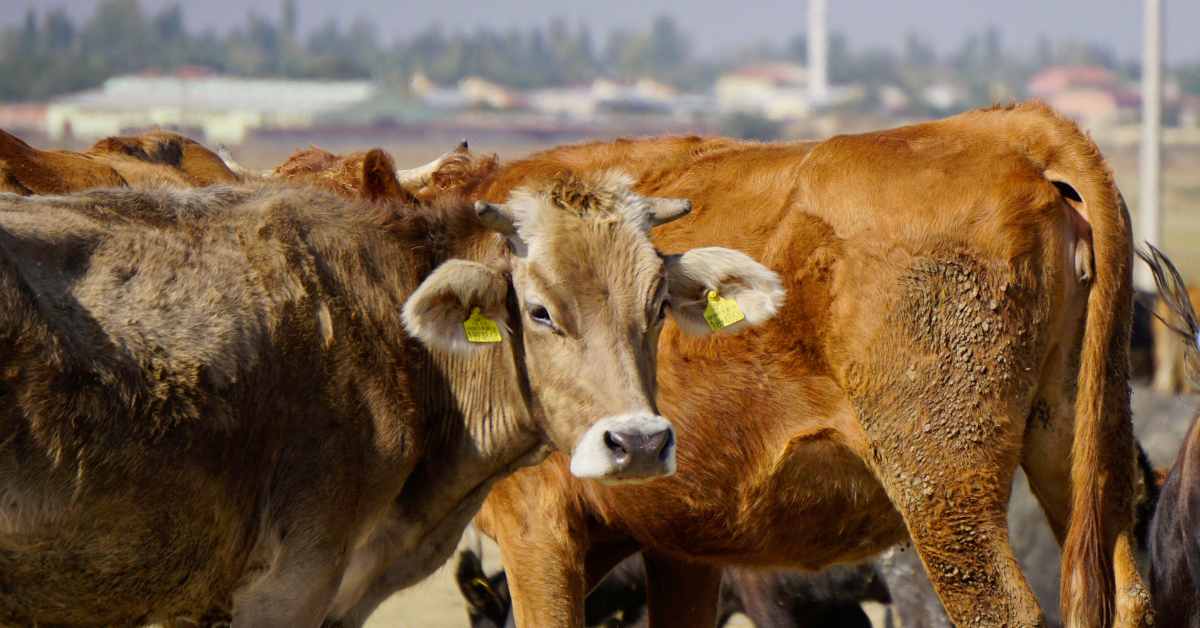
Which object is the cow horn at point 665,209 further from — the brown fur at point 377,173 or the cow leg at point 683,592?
the cow leg at point 683,592

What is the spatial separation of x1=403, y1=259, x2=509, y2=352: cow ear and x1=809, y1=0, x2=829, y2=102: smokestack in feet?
284

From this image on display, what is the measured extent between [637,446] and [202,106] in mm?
67972

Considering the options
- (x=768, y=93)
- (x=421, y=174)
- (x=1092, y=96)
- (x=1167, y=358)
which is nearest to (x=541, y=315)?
(x=421, y=174)

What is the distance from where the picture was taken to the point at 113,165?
795 cm

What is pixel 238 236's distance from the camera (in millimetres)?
4934

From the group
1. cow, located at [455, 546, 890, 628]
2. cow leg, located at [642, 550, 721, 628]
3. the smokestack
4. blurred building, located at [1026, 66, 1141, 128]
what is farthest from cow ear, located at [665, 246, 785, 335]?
blurred building, located at [1026, 66, 1141, 128]

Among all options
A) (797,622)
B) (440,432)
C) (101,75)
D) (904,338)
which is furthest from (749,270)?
(101,75)

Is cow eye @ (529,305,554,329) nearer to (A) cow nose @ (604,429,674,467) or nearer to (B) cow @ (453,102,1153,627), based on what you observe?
(A) cow nose @ (604,429,674,467)

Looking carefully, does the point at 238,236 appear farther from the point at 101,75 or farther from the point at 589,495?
the point at 101,75

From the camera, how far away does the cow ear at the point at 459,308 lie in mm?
4875

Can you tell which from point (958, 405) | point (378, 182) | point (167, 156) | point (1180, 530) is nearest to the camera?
point (958, 405)

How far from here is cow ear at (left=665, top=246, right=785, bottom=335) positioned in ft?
17.3

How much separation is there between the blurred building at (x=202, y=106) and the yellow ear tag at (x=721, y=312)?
168ft

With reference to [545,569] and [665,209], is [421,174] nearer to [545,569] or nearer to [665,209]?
[545,569]
